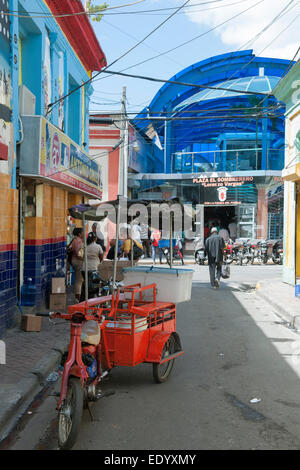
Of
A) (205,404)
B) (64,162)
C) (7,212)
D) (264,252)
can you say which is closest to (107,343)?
(205,404)

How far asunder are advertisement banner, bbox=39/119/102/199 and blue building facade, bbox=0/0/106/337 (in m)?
0.02

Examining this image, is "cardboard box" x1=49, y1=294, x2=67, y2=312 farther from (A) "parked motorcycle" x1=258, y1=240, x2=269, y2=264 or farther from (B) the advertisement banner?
(A) "parked motorcycle" x1=258, y1=240, x2=269, y2=264

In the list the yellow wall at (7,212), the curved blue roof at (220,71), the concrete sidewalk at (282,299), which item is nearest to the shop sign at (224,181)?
the curved blue roof at (220,71)

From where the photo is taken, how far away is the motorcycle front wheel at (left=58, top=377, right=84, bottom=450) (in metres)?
4.00

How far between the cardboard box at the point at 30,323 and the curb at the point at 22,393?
1456 mm

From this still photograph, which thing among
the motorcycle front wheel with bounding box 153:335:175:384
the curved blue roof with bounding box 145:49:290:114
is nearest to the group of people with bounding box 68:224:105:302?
the motorcycle front wheel with bounding box 153:335:175:384

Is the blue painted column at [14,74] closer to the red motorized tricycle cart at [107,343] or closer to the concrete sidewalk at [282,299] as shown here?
the red motorized tricycle cart at [107,343]

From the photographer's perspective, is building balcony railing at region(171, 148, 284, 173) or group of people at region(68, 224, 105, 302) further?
building balcony railing at region(171, 148, 284, 173)

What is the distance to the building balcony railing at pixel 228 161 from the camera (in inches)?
1114

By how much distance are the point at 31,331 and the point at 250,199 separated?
22037mm

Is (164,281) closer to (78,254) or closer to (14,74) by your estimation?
(14,74)

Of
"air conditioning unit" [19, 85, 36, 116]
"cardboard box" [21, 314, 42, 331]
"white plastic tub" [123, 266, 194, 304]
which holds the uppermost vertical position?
"air conditioning unit" [19, 85, 36, 116]

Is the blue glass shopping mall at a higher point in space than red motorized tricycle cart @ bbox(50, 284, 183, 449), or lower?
higher

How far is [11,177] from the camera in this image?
857 cm
